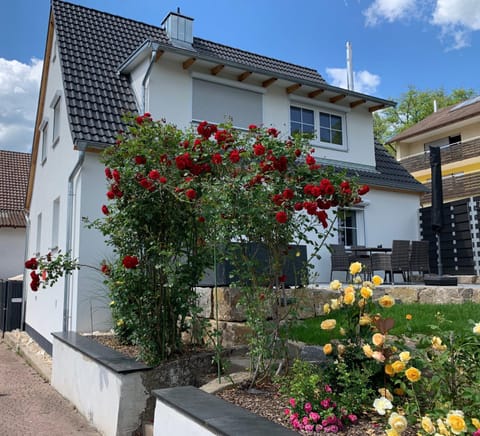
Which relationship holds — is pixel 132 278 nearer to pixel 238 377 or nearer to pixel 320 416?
pixel 238 377

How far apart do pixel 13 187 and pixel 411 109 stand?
29399 millimetres

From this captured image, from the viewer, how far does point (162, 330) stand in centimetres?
463

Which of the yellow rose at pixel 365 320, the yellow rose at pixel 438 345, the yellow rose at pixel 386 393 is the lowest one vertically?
the yellow rose at pixel 386 393

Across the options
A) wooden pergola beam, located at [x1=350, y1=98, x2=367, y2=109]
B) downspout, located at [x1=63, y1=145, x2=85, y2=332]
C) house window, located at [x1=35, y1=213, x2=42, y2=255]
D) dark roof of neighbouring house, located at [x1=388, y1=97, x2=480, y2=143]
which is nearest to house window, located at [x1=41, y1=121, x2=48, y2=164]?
house window, located at [x1=35, y1=213, x2=42, y2=255]

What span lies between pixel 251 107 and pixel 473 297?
6358 millimetres

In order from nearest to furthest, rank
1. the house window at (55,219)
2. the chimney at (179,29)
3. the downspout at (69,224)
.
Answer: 1. the downspout at (69,224)
2. the house window at (55,219)
3. the chimney at (179,29)

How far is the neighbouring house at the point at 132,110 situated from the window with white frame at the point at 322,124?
28 mm

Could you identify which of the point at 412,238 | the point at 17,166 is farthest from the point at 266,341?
the point at 17,166

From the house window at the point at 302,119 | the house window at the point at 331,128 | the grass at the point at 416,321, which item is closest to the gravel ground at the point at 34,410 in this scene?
the grass at the point at 416,321

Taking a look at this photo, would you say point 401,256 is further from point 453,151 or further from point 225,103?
point 453,151

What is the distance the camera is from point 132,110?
9.48m

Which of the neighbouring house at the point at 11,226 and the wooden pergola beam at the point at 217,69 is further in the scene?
the neighbouring house at the point at 11,226

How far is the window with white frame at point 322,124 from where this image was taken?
11359 millimetres

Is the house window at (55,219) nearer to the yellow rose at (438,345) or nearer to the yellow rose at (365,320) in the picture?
the yellow rose at (365,320)
